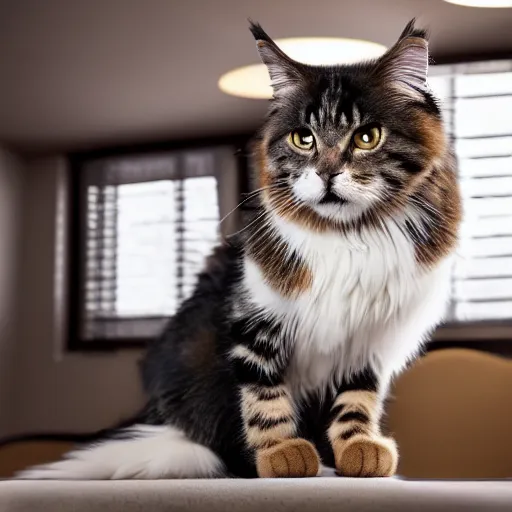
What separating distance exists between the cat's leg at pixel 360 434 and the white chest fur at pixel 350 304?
0.02 m

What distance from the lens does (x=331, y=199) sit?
965 mm

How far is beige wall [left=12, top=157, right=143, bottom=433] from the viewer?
1131 mm

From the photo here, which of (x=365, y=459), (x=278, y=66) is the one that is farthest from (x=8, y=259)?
(x=365, y=459)

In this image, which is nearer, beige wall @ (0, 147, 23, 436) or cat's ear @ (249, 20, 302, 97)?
cat's ear @ (249, 20, 302, 97)

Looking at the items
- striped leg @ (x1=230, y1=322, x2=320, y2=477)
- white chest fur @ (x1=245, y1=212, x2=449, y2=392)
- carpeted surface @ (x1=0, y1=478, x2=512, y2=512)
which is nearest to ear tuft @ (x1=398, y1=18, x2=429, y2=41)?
white chest fur @ (x1=245, y1=212, x2=449, y2=392)

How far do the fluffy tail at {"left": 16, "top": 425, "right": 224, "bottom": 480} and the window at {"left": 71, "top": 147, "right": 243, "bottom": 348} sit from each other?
0.43 ft

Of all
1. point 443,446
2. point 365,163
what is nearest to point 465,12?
point 365,163

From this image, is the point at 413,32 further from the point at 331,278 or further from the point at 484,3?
the point at 331,278

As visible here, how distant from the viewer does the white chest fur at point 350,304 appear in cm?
100

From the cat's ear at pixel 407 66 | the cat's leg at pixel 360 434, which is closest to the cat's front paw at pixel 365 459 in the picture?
the cat's leg at pixel 360 434

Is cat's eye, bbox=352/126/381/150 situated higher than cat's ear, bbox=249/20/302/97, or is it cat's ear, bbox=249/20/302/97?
cat's ear, bbox=249/20/302/97

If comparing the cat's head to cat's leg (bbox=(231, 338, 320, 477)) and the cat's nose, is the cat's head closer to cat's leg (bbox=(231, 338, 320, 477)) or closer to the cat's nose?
the cat's nose

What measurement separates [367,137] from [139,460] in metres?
0.50

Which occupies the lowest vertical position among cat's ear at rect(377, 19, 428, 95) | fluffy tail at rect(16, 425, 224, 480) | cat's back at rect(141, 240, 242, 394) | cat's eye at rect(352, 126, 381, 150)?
fluffy tail at rect(16, 425, 224, 480)
